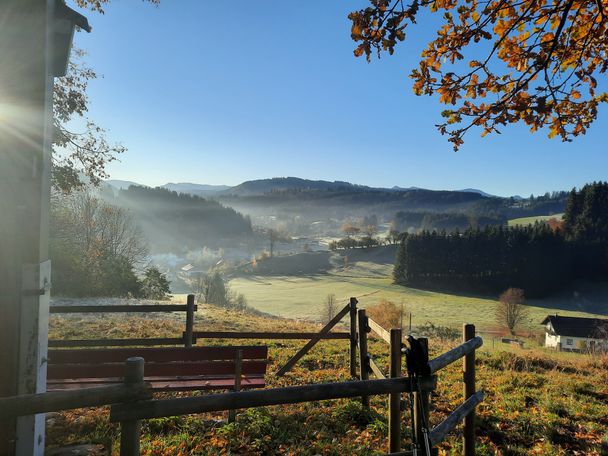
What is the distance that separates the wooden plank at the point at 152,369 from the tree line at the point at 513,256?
82.3 m

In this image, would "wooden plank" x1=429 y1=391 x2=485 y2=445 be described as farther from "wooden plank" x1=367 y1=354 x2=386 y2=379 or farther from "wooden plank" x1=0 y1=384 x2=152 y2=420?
"wooden plank" x1=0 y1=384 x2=152 y2=420

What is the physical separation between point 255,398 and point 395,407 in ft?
7.05

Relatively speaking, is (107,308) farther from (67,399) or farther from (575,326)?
(575,326)

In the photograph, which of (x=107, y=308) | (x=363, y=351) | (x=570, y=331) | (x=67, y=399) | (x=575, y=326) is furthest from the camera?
(x=575, y=326)

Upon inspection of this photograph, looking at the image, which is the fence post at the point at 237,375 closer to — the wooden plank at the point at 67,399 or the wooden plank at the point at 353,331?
the wooden plank at the point at 353,331

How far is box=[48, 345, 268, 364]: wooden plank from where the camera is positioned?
5266 mm

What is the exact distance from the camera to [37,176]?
143 inches

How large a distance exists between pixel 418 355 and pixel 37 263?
3.49 metres

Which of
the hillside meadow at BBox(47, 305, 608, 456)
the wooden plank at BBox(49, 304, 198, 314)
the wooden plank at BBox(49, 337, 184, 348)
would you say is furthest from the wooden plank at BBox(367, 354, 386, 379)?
the wooden plank at BBox(49, 337, 184, 348)

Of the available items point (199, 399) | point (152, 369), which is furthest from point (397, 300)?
point (199, 399)

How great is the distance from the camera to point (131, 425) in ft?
8.51

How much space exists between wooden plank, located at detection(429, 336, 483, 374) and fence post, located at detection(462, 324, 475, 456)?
10 cm

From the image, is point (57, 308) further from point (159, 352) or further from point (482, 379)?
point (482, 379)

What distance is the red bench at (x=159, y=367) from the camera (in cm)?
527
